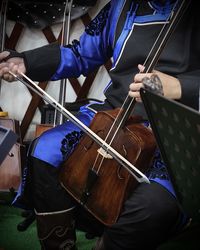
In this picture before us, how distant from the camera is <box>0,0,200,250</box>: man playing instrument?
0.82 metres

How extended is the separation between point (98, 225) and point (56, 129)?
1.03 ft

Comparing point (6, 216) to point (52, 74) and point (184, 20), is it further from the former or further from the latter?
point (184, 20)

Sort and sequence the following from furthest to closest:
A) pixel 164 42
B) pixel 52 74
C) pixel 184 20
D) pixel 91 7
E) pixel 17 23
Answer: pixel 17 23 → pixel 91 7 → pixel 52 74 → pixel 184 20 → pixel 164 42

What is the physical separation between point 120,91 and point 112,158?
257mm

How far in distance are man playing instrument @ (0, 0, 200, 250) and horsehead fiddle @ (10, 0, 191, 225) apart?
1.3 inches

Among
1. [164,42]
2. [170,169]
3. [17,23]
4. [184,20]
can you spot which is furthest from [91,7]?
[170,169]

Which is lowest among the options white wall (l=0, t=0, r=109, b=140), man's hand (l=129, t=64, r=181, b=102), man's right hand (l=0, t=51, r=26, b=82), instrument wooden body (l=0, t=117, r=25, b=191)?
instrument wooden body (l=0, t=117, r=25, b=191)

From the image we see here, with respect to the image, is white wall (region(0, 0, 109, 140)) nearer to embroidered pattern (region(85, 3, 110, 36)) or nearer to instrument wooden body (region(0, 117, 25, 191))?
instrument wooden body (region(0, 117, 25, 191))

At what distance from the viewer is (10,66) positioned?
3.57 ft

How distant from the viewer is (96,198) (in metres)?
0.92

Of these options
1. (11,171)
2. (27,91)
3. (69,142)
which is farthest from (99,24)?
(27,91)

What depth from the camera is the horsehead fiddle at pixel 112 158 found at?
0.86 metres

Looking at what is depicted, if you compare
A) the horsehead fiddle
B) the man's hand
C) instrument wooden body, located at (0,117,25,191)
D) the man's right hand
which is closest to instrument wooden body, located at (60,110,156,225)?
the horsehead fiddle

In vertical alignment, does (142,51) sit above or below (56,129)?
above
